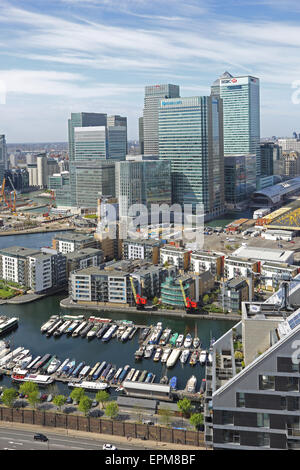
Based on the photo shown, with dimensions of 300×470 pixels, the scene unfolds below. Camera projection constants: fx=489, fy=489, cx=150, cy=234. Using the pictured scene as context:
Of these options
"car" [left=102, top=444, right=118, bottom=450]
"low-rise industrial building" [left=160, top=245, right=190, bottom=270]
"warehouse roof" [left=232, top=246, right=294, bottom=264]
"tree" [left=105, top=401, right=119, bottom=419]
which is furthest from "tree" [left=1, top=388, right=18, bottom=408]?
"warehouse roof" [left=232, top=246, right=294, bottom=264]

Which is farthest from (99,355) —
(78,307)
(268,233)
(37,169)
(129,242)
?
(37,169)

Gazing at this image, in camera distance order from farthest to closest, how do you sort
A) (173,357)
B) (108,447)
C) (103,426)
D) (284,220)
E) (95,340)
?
(284,220) → (95,340) → (173,357) → (103,426) → (108,447)

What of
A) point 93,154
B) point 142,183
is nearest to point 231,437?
point 142,183

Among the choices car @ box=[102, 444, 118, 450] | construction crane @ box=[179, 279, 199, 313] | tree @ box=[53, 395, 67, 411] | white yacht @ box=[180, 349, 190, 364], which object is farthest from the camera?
construction crane @ box=[179, 279, 199, 313]

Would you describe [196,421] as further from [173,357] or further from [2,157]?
[2,157]

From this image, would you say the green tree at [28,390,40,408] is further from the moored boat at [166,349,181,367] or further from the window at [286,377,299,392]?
the window at [286,377,299,392]
